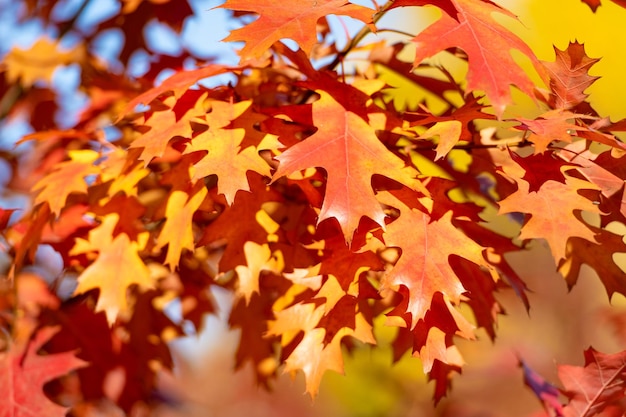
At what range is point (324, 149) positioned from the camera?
38.4 inches

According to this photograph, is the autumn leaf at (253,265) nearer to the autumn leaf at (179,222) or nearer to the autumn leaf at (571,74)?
the autumn leaf at (179,222)

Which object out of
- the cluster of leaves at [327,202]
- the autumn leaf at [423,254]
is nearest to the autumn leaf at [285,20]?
the cluster of leaves at [327,202]

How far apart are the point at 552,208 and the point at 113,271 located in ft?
2.42

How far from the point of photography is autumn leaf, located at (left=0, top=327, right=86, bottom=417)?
1.31 metres

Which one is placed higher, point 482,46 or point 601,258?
point 482,46

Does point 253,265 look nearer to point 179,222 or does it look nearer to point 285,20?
point 179,222

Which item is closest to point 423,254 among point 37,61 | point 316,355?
point 316,355

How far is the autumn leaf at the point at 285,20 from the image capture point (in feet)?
3.00

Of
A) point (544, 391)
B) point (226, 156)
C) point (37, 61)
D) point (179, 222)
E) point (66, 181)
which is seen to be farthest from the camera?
point (37, 61)

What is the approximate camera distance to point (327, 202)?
3.03 feet

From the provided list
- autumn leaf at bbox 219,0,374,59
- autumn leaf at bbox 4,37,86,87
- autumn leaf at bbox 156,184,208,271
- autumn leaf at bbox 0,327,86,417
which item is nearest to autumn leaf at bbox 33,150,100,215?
autumn leaf at bbox 156,184,208,271

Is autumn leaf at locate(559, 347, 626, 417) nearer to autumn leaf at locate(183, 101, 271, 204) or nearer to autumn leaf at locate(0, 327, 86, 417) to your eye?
autumn leaf at locate(183, 101, 271, 204)

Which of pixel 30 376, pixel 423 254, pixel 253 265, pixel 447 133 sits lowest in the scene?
pixel 30 376

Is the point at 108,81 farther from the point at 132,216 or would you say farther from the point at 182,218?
the point at 182,218
